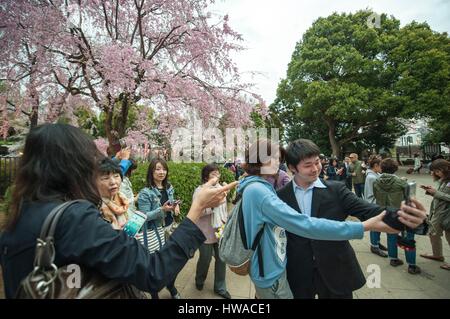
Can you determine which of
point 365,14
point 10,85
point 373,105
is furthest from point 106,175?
point 365,14

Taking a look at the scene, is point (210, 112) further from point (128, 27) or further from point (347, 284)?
point (347, 284)

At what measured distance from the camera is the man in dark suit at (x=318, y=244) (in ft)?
6.03

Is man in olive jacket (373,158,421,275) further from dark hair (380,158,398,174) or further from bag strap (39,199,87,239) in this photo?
bag strap (39,199,87,239)

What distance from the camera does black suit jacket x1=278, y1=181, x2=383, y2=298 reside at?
1.84 m

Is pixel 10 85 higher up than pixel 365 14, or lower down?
lower down

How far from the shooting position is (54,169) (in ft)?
3.43

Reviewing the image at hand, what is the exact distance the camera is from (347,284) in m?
1.83

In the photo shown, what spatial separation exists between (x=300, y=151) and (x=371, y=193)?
13.0 feet

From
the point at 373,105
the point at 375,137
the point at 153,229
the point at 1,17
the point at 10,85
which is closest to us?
the point at 153,229

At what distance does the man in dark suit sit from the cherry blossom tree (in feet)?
17.3

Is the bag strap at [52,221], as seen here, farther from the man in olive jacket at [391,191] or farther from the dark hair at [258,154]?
the man in olive jacket at [391,191]

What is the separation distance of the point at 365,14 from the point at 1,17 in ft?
82.0

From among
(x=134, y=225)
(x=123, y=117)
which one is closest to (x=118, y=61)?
(x=123, y=117)

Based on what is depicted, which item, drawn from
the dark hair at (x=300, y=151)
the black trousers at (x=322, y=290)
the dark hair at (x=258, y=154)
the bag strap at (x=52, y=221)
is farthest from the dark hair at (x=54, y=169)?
the black trousers at (x=322, y=290)
